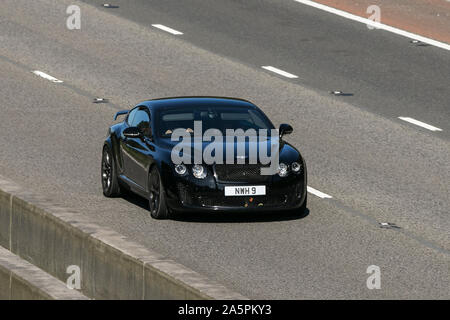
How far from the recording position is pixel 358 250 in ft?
Result: 49.5

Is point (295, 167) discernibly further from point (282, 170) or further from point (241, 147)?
point (241, 147)

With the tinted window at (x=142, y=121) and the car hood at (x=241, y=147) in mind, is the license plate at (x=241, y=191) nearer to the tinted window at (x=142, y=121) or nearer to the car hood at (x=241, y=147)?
the car hood at (x=241, y=147)

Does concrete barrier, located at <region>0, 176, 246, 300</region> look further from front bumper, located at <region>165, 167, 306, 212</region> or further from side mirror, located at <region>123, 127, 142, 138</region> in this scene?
side mirror, located at <region>123, 127, 142, 138</region>

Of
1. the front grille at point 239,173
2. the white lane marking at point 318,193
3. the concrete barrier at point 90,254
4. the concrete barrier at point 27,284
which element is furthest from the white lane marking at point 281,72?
the concrete barrier at point 27,284

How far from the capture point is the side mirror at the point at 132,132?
17.1 meters

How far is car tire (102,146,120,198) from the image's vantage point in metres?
17.8

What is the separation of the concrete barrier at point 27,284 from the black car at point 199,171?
3.25 m

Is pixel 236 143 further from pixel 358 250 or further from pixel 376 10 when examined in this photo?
pixel 376 10

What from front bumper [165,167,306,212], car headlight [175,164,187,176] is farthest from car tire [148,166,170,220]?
car headlight [175,164,187,176]

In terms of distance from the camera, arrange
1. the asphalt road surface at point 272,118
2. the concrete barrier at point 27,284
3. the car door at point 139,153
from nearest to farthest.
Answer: the concrete barrier at point 27,284, the asphalt road surface at point 272,118, the car door at point 139,153

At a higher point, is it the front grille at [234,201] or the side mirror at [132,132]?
the side mirror at [132,132]

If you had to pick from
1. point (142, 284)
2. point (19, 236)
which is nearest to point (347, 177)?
point (19, 236)

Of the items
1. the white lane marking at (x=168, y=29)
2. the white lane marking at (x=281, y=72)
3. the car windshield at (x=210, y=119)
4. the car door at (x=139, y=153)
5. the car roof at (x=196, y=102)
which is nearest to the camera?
the car door at (x=139, y=153)

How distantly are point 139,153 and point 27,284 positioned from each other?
5.25 m
